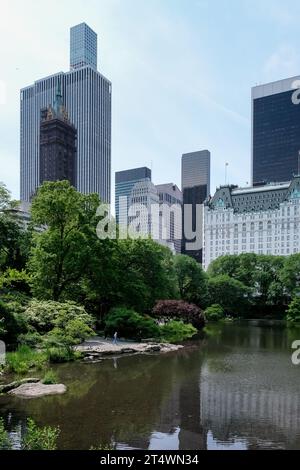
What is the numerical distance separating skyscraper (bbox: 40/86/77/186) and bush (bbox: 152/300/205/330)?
10232 centimetres

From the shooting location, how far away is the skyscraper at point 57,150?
133750 mm

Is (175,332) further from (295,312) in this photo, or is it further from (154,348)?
(295,312)

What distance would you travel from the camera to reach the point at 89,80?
15850 centimetres

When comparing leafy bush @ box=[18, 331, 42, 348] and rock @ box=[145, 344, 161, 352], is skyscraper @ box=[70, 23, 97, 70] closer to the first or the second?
Result: rock @ box=[145, 344, 161, 352]

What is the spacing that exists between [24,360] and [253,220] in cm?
9933

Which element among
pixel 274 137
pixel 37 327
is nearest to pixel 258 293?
pixel 37 327

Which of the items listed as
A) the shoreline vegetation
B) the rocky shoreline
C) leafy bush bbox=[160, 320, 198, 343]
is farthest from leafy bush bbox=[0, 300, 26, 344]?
leafy bush bbox=[160, 320, 198, 343]

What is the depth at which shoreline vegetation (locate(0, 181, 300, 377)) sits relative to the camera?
20.9m

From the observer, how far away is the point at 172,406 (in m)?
13.3

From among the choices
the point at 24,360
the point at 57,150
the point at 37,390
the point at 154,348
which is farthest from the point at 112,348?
the point at 57,150

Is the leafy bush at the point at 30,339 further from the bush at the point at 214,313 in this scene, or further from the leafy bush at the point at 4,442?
the bush at the point at 214,313

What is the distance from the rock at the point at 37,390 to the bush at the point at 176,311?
18.2 m

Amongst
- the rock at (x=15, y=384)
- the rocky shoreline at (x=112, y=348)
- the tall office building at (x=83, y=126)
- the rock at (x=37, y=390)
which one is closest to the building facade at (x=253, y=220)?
the tall office building at (x=83, y=126)
